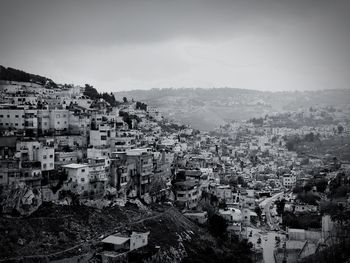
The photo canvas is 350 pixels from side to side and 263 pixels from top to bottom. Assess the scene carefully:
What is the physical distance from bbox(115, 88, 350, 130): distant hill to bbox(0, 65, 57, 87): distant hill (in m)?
41.7

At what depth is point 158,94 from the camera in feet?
319

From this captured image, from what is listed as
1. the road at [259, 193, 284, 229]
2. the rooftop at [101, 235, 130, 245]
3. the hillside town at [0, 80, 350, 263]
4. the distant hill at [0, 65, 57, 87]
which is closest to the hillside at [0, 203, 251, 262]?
the hillside town at [0, 80, 350, 263]

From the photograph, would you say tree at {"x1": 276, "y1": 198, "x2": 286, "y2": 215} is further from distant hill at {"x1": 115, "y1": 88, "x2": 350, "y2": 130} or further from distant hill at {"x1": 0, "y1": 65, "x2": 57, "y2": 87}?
distant hill at {"x1": 115, "y1": 88, "x2": 350, "y2": 130}

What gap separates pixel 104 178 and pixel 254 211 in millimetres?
11596

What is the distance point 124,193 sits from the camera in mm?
19656

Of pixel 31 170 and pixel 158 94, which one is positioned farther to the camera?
pixel 158 94

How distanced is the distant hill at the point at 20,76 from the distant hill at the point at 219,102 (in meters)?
41.7

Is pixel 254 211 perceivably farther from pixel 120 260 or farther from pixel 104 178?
pixel 120 260

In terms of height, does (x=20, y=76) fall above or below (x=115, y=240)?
above

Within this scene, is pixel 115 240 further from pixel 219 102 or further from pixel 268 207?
pixel 219 102

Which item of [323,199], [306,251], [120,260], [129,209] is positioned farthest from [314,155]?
[120,260]

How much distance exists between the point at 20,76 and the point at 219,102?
70940mm

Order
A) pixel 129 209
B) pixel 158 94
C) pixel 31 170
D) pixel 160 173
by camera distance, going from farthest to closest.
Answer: pixel 158 94 → pixel 160 173 → pixel 129 209 → pixel 31 170

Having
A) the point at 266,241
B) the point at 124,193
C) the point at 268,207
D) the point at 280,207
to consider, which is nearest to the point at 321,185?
the point at 268,207
